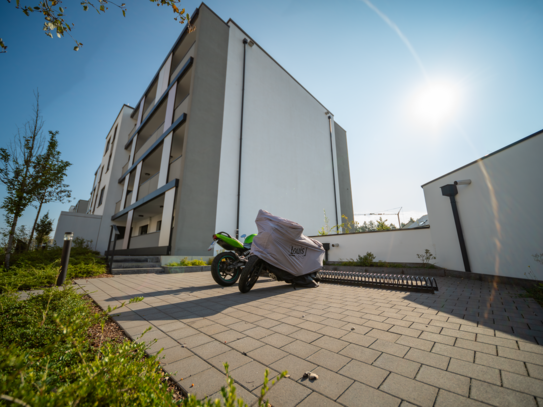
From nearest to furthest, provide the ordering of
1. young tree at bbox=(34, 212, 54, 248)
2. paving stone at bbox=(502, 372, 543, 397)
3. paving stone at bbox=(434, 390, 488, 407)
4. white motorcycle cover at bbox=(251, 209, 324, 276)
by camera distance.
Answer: paving stone at bbox=(434, 390, 488, 407), paving stone at bbox=(502, 372, 543, 397), white motorcycle cover at bbox=(251, 209, 324, 276), young tree at bbox=(34, 212, 54, 248)

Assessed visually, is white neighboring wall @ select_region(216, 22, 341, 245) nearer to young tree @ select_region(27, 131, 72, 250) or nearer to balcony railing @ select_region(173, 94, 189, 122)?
balcony railing @ select_region(173, 94, 189, 122)

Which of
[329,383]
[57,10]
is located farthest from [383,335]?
[57,10]

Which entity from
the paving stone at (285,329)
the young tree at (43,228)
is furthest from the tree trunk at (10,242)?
the young tree at (43,228)

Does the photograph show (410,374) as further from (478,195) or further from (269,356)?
(478,195)

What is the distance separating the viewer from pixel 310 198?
1620 cm

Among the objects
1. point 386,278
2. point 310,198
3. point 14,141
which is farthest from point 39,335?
point 310,198

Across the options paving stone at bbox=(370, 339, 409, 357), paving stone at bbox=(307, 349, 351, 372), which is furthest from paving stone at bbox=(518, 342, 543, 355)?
paving stone at bbox=(307, 349, 351, 372)

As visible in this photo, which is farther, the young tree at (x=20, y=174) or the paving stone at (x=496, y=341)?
the young tree at (x=20, y=174)

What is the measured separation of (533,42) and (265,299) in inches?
→ 341

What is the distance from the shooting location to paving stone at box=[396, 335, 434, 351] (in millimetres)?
1934

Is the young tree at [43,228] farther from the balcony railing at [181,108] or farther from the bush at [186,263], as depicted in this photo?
the bush at [186,263]

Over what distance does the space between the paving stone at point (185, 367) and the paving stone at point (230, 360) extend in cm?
8

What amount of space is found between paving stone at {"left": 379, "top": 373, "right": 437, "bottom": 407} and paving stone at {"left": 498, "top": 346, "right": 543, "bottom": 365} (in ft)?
3.21

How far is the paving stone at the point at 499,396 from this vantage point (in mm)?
1223
